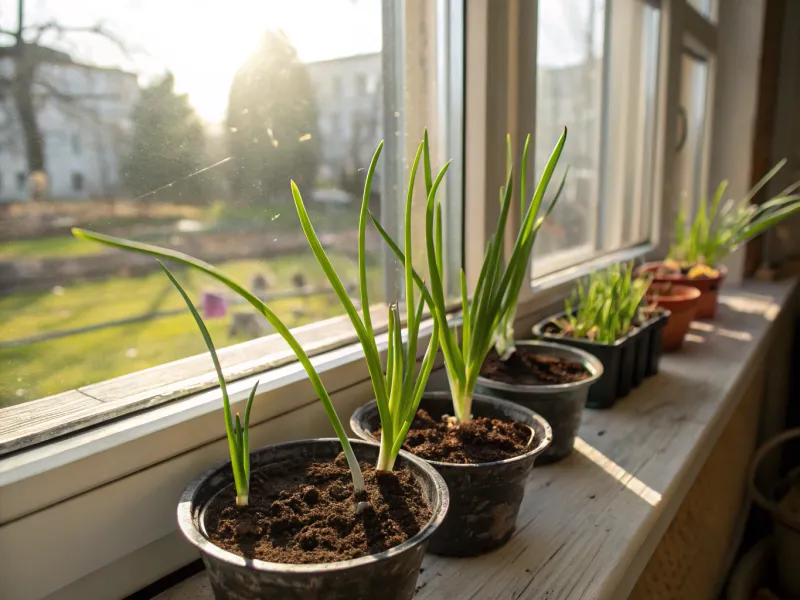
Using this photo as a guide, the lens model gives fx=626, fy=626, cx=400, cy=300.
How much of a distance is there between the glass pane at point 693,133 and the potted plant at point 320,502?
69.8 inches

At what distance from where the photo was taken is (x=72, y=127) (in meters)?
0.50

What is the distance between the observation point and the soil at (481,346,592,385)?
0.77 metres

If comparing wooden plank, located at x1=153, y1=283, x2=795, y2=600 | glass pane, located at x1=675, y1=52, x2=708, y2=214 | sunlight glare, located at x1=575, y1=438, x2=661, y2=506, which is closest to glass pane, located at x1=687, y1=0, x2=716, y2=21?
glass pane, located at x1=675, y1=52, x2=708, y2=214

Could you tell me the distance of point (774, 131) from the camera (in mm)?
2213

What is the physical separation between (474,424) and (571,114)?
103cm

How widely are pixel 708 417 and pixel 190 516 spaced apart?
2.49 ft

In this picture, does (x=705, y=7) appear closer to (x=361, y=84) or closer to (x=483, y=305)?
(x=361, y=84)

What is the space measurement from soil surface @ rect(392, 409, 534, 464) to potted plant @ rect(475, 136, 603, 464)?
7 centimetres

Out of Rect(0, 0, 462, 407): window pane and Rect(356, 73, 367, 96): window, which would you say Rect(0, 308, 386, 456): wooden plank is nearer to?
Rect(0, 0, 462, 407): window pane

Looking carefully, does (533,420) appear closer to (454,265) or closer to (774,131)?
(454,265)

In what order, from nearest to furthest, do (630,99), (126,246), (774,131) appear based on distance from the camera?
(126,246) → (630,99) → (774,131)

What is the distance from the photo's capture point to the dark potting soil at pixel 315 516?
1.38ft

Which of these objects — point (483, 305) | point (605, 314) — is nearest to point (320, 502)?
point (483, 305)

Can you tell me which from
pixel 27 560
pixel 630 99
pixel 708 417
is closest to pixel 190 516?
pixel 27 560
